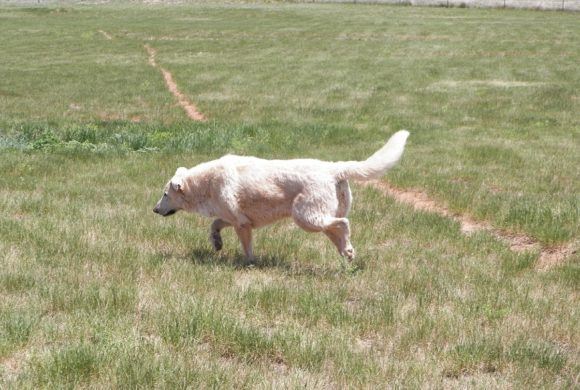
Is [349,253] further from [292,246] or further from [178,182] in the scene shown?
[178,182]

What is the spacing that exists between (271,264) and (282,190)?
0.97m

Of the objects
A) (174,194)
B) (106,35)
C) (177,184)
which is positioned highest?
(177,184)

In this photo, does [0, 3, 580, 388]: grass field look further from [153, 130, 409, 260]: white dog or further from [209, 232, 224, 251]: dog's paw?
[153, 130, 409, 260]: white dog

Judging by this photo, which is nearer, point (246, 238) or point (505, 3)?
point (246, 238)

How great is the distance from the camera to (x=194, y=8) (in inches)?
2864

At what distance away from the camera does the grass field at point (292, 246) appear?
5.44m

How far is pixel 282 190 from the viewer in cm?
841

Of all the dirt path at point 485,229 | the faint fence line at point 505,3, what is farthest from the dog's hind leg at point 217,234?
the faint fence line at point 505,3

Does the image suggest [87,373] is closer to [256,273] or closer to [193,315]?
[193,315]

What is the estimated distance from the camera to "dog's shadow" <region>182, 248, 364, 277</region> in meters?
8.37

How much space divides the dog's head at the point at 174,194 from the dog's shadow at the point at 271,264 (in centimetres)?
61

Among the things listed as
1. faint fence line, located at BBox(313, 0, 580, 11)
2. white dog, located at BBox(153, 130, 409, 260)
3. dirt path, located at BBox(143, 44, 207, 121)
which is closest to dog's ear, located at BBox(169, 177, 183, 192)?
white dog, located at BBox(153, 130, 409, 260)

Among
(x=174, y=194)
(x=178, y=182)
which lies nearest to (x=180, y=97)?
(x=174, y=194)

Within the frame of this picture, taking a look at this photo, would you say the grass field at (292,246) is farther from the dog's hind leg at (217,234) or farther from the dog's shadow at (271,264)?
the dog's hind leg at (217,234)
